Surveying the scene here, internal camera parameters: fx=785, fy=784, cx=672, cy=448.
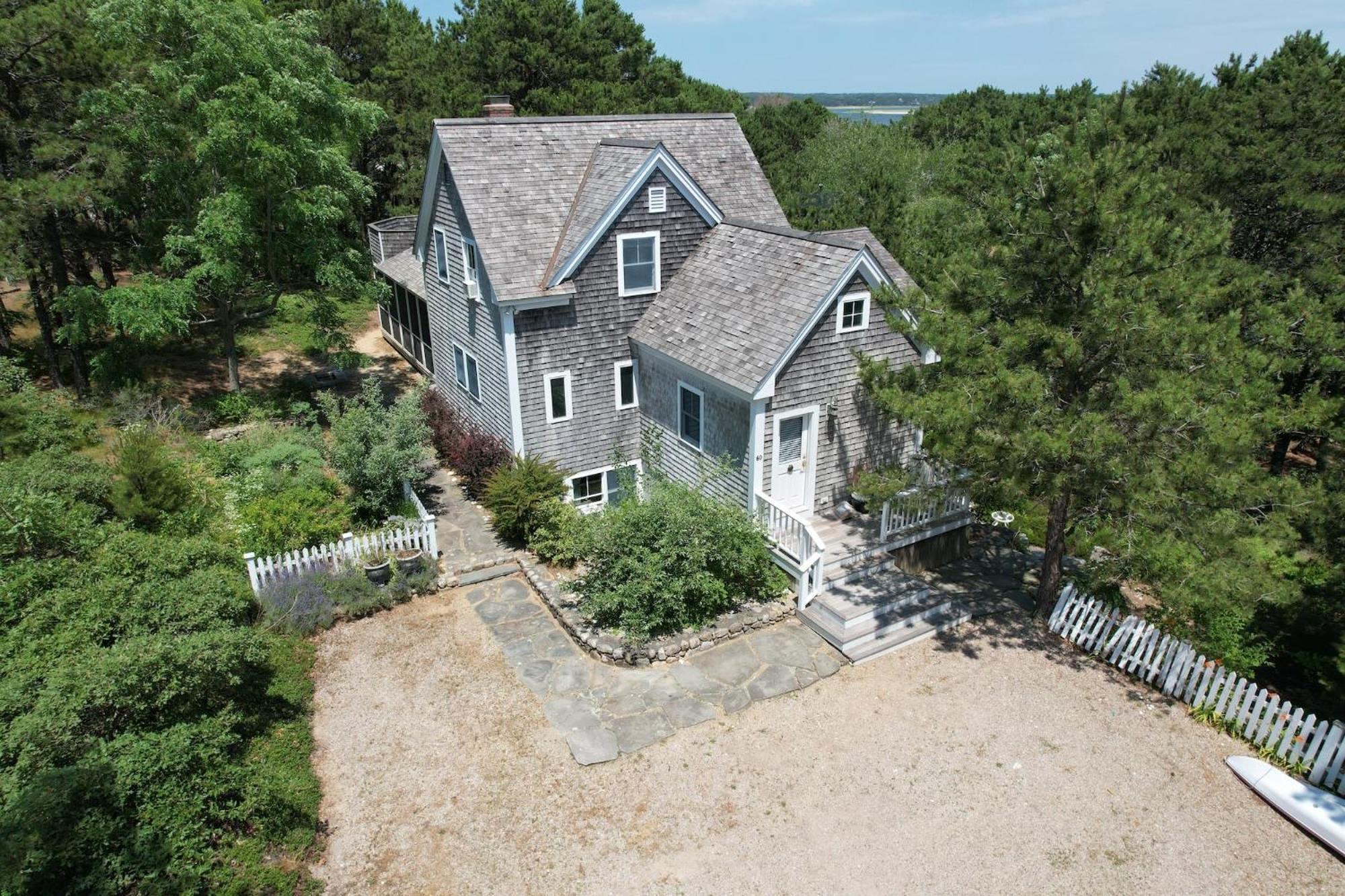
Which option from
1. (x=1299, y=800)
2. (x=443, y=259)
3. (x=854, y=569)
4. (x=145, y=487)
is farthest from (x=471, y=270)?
(x=1299, y=800)

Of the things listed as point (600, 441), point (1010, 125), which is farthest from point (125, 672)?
point (1010, 125)

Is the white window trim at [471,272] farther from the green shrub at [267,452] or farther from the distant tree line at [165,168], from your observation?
the green shrub at [267,452]

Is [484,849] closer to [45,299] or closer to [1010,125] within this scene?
[45,299]

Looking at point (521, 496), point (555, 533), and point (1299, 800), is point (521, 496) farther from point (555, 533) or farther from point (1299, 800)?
point (1299, 800)

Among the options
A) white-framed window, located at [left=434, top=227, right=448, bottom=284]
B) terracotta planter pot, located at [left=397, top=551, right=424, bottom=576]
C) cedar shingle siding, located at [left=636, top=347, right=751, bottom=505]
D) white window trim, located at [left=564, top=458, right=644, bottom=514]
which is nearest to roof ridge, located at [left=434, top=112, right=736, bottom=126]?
white-framed window, located at [left=434, top=227, right=448, bottom=284]

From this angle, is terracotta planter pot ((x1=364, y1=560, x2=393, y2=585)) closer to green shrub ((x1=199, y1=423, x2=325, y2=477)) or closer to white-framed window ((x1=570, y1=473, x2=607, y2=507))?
green shrub ((x1=199, y1=423, x2=325, y2=477))

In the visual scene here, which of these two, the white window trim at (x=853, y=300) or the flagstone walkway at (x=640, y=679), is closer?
the flagstone walkway at (x=640, y=679)

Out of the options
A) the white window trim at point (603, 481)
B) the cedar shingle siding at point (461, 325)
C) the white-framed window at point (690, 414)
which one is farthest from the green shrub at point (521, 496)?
the white-framed window at point (690, 414)
